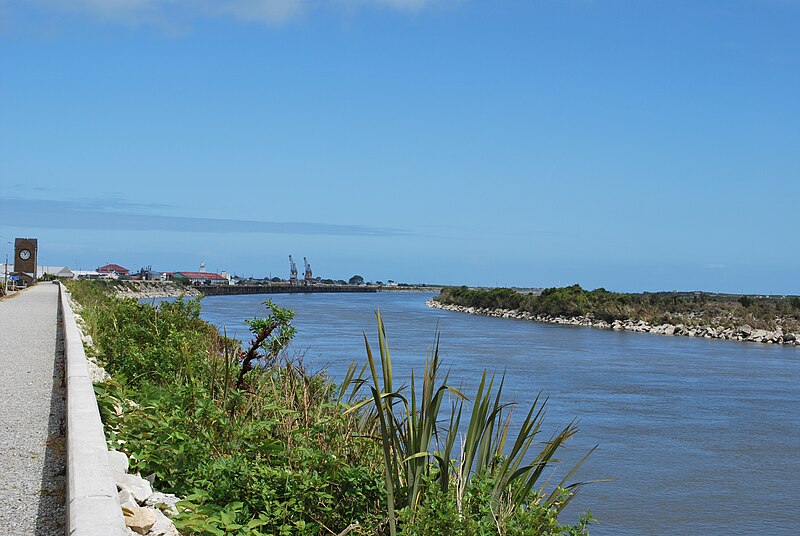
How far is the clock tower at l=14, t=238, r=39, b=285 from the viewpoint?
66.2 meters

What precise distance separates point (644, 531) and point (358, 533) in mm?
3904

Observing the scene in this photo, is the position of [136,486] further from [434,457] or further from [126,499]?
[434,457]

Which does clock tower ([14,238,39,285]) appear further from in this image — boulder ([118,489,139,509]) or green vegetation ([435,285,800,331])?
boulder ([118,489,139,509])

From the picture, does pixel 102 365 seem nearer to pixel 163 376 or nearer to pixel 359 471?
pixel 163 376

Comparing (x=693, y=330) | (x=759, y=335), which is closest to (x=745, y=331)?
(x=759, y=335)

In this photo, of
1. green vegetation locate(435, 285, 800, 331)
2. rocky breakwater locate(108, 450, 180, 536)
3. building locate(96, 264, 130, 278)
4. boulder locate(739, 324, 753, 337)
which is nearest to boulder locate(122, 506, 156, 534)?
rocky breakwater locate(108, 450, 180, 536)

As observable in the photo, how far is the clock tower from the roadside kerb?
6409 centimetres

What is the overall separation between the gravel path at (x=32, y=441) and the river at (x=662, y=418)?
3.15 meters

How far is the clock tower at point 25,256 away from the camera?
217ft

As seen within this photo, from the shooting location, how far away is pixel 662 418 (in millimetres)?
14719

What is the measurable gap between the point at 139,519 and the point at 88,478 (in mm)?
365

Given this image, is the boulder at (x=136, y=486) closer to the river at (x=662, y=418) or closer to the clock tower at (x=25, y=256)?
the river at (x=662, y=418)

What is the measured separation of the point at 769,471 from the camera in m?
11.0

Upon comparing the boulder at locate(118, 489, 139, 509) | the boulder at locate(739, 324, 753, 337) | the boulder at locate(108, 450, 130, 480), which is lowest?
the boulder at locate(118, 489, 139, 509)
